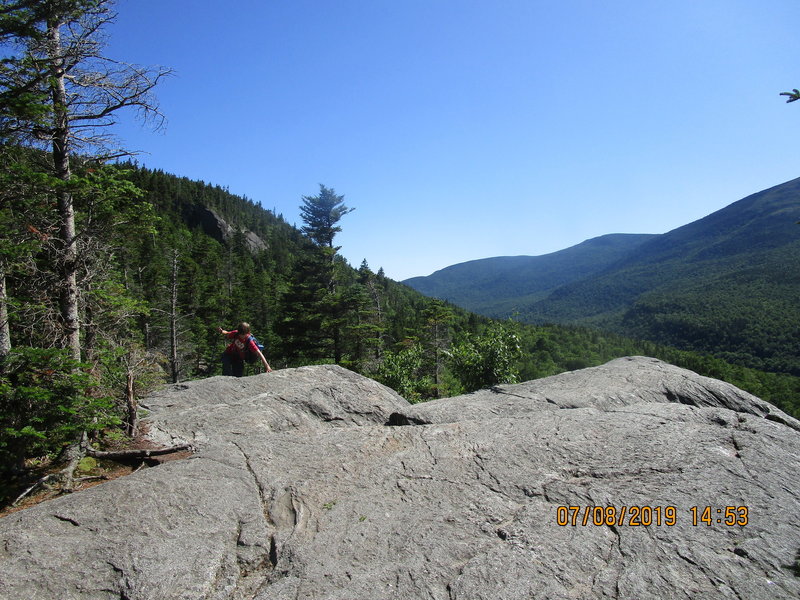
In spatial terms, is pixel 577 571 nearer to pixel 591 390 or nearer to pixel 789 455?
pixel 789 455

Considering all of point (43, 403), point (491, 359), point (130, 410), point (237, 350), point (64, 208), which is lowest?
point (491, 359)

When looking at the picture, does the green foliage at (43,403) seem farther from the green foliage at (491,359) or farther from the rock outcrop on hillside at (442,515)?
the green foliage at (491,359)

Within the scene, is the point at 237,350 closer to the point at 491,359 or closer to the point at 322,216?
the point at 491,359

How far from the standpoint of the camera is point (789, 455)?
18.6ft

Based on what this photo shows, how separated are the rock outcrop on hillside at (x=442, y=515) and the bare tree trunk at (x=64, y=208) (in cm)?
235

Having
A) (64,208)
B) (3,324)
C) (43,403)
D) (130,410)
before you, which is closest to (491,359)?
(130,410)

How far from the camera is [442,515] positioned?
4.85 m

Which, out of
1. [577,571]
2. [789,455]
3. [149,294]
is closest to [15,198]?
[577,571]

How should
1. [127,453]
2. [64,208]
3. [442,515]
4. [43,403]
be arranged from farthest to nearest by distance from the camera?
[64,208] < [127,453] < [43,403] < [442,515]

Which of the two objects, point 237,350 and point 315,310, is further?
point 315,310
